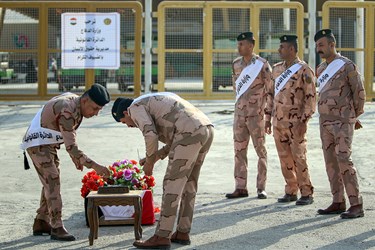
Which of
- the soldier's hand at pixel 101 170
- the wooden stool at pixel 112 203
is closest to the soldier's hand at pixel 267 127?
the wooden stool at pixel 112 203

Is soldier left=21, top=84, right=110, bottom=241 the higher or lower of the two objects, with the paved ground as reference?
higher

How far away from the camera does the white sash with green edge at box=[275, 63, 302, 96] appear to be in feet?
32.2

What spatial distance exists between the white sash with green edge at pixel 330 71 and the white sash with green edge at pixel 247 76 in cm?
125

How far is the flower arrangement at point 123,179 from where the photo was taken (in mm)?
8688

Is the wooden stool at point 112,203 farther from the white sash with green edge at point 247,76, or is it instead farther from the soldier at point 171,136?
the white sash with green edge at point 247,76

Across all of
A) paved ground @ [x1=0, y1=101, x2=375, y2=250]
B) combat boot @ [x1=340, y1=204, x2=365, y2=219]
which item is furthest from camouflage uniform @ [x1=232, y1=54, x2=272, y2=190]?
combat boot @ [x1=340, y1=204, x2=365, y2=219]

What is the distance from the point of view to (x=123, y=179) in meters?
8.69

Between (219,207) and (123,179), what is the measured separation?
150 cm

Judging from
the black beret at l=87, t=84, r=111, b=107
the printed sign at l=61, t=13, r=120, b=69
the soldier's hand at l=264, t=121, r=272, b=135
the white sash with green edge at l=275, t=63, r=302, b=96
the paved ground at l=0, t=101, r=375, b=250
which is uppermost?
the printed sign at l=61, t=13, r=120, b=69

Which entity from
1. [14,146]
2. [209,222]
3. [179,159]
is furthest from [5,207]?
[14,146]

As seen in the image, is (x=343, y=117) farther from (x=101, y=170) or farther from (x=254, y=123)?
(x=101, y=170)

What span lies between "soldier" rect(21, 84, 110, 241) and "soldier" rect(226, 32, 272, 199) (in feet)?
9.62

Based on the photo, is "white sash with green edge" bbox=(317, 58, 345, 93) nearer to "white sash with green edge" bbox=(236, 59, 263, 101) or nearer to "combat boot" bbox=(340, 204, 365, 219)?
"white sash with green edge" bbox=(236, 59, 263, 101)

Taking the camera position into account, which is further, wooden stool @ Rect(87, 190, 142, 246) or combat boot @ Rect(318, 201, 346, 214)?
combat boot @ Rect(318, 201, 346, 214)
